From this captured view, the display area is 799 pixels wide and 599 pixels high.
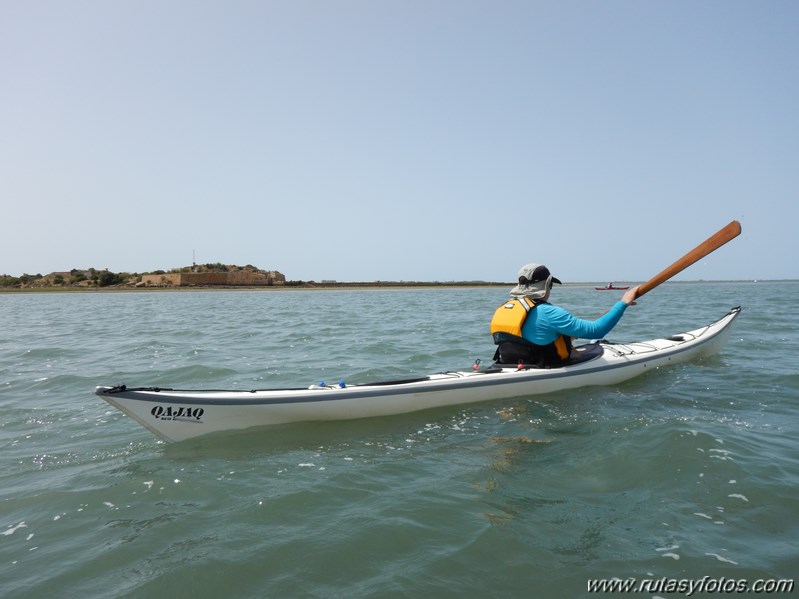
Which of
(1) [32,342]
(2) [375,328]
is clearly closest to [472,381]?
(2) [375,328]

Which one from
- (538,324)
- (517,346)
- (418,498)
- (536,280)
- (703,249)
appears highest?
(703,249)

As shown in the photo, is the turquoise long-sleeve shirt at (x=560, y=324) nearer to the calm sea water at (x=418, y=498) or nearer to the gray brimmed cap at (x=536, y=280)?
the gray brimmed cap at (x=536, y=280)

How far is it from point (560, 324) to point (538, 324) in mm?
272

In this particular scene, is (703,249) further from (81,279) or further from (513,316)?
(81,279)

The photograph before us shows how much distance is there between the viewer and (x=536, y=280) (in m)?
6.21

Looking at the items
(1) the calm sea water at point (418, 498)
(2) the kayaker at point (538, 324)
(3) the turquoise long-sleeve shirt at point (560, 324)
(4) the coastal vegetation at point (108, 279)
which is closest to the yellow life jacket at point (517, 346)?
(2) the kayaker at point (538, 324)

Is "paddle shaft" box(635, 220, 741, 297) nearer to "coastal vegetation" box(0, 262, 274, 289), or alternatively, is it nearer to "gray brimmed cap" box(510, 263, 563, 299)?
"gray brimmed cap" box(510, 263, 563, 299)

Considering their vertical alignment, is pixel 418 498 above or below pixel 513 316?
below

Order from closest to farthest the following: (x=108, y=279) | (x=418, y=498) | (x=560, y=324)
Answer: (x=418, y=498), (x=560, y=324), (x=108, y=279)

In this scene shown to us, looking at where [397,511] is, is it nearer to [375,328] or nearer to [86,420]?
[86,420]

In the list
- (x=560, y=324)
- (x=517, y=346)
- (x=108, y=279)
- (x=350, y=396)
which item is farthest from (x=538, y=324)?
(x=108, y=279)

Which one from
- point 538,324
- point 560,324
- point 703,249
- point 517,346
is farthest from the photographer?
point 703,249

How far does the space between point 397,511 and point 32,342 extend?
13395 mm

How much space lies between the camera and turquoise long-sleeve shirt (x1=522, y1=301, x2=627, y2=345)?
5.91m
